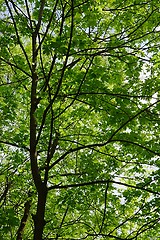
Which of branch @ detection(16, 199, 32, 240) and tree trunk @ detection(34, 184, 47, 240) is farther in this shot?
branch @ detection(16, 199, 32, 240)

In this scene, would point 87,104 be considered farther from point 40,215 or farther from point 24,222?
point 24,222

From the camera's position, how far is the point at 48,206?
9.65m

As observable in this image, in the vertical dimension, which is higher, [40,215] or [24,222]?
[24,222]

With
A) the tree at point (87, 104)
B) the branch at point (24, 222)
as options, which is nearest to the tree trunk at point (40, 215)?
the tree at point (87, 104)

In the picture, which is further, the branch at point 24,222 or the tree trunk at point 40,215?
the branch at point 24,222

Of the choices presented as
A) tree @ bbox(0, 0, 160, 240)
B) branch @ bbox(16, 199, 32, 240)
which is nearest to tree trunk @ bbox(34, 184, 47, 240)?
tree @ bbox(0, 0, 160, 240)

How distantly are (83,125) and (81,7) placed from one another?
136 inches

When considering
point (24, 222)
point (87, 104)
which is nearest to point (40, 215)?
point (87, 104)

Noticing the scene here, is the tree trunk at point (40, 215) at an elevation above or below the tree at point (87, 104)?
below

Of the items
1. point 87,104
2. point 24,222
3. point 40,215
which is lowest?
point 40,215

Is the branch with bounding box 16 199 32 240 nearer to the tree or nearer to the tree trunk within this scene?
the tree

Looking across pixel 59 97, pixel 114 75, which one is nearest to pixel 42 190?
pixel 59 97

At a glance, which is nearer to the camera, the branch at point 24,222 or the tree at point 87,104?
the tree at point 87,104

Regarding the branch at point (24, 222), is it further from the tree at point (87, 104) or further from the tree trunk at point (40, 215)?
the tree trunk at point (40, 215)
